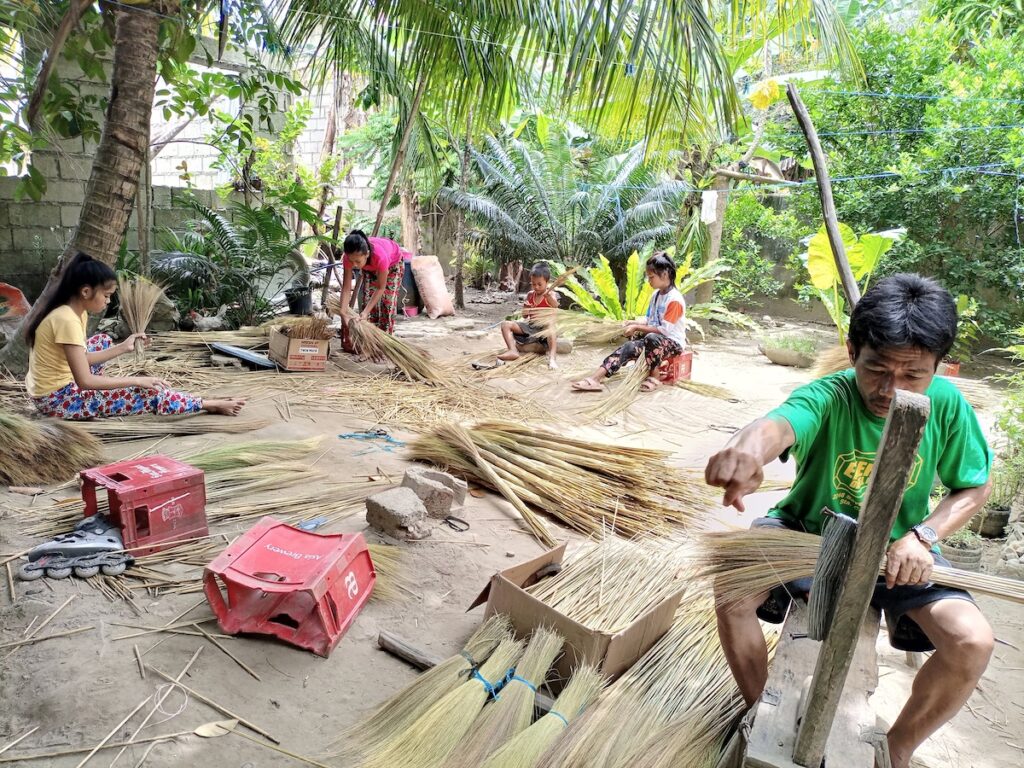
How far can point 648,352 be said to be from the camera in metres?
5.85

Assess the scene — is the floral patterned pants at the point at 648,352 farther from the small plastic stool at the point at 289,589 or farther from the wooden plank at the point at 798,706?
the wooden plank at the point at 798,706

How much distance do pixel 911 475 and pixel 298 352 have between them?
14.8 ft

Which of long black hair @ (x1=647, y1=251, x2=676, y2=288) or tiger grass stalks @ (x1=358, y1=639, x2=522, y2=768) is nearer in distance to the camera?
tiger grass stalks @ (x1=358, y1=639, x2=522, y2=768)

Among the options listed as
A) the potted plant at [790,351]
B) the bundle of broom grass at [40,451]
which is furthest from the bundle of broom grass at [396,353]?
the potted plant at [790,351]

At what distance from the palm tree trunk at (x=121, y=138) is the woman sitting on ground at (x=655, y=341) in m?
3.35

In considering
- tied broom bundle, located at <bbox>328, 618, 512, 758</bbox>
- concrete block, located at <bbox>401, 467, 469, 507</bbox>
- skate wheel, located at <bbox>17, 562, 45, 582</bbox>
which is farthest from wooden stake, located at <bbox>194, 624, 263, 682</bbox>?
concrete block, located at <bbox>401, 467, 469, 507</bbox>

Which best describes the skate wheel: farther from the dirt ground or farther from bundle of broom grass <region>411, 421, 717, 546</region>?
bundle of broom grass <region>411, 421, 717, 546</region>

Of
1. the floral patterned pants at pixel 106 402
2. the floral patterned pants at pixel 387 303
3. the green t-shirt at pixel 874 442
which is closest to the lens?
the green t-shirt at pixel 874 442

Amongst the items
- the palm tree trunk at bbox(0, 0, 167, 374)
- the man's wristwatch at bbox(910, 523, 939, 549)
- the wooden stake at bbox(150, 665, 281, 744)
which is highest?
the palm tree trunk at bbox(0, 0, 167, 374)

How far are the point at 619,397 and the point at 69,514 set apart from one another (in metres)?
3.66

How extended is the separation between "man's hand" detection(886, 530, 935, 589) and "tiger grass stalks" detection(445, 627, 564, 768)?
0.92m

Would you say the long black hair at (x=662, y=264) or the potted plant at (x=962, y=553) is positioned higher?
the long black hair at (x=662, y=264)

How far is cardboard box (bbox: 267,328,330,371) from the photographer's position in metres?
5.27

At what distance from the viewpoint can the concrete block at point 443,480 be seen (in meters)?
3.04
